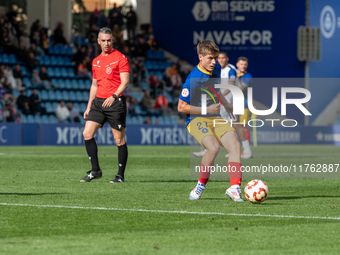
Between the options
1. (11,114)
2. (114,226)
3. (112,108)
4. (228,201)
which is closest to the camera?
(114,226)

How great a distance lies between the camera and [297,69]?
3244cm

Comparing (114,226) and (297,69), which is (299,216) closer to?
(114,226)

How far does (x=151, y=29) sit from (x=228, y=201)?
25663 mm

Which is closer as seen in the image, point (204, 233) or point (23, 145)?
point (204, 233)

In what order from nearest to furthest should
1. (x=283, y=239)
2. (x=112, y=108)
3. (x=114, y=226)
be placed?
(x=283, y=239) < (x=114, y=226) < (x=112, y=108)

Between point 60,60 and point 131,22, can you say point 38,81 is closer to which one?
point 60,60

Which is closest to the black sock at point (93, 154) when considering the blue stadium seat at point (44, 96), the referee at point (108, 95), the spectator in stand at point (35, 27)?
the referee at point (108, 95)

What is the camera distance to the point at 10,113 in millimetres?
22344

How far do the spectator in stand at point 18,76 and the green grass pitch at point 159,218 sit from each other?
14330mm

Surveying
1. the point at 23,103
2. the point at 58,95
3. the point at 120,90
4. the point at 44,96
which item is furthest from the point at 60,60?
the point at 120,90

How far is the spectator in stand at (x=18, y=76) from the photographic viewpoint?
2371cm

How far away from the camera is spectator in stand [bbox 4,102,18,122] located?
22234mm

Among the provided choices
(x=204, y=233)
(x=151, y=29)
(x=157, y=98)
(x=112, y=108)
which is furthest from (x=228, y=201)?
(x=151, y=29)

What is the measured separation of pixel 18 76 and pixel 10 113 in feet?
7.22
